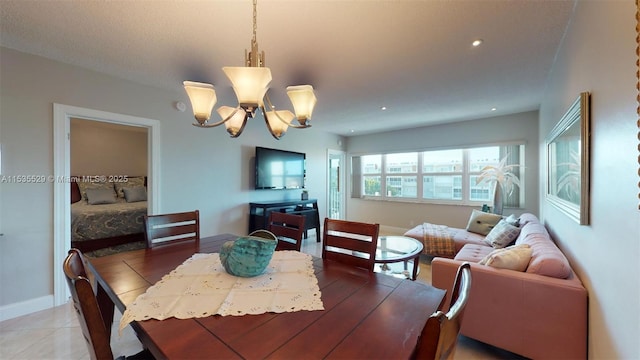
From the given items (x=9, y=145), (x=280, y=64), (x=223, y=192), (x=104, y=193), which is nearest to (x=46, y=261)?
(x=9, y=145)

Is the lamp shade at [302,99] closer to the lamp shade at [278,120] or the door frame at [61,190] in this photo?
the lamp shade at [278,120]

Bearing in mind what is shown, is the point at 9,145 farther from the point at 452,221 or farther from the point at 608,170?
the point at 452,221

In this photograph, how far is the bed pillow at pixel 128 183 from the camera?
4867 mm

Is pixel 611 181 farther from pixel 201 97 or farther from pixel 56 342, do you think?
pixel 56 342

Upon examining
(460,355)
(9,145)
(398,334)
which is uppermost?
(9,145)

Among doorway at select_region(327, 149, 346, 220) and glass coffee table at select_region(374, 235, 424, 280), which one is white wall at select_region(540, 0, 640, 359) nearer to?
glass coffee table at select_region(374, 235, 424, 280)

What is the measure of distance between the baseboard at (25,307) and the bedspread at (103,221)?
1225mm

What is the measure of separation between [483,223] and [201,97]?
4.04 metres

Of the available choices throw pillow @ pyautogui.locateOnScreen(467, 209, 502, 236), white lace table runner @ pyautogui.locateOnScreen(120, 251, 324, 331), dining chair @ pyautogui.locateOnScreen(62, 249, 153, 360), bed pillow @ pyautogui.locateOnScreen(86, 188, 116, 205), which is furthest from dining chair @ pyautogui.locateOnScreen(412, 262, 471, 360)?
bed pillow @ pyautogui.locateOnScreen(86, 188, 116, 205)

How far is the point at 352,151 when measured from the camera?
6.52 metres

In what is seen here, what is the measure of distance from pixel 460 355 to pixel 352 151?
203 inches

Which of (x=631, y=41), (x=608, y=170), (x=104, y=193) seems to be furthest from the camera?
(x=104, y=193)

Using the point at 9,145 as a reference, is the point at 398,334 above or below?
below

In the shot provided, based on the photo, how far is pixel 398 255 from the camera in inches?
108
